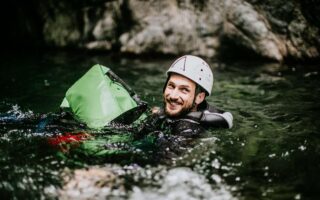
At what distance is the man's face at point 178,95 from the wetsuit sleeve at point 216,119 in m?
0.28

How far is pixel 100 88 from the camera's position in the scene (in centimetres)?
640

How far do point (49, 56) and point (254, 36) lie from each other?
634 cm

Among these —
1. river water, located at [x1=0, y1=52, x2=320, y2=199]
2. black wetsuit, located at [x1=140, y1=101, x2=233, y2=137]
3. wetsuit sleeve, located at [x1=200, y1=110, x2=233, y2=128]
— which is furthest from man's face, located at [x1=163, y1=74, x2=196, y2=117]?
river water, located at [x1=0, y1=52, x2=320, y2=199]

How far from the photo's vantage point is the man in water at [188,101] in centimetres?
616

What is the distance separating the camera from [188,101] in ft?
20.6

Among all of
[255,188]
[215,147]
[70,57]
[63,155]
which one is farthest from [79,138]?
[70,57]

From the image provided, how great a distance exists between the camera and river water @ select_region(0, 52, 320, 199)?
4707 mm

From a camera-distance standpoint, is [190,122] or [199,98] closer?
[190,122]

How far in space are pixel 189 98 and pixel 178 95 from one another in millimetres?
190

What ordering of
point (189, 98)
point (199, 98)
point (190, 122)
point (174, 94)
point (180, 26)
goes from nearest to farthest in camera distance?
point (190, 122)
point (174, 94)
point (189, 98)
point (199, 98)
point (180, 26)

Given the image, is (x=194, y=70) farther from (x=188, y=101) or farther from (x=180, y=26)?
(x=180, y=26)

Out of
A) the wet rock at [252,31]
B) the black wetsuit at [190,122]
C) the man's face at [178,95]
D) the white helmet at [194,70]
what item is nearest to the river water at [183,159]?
the black wetsuit at [190,122]

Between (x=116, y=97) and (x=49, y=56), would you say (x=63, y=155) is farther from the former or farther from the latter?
(x=49, y=56)

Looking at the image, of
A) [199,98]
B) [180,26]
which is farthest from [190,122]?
[180,26]
